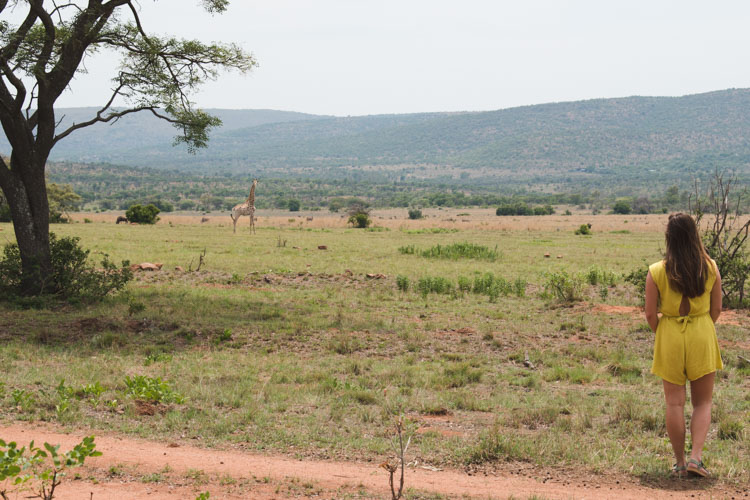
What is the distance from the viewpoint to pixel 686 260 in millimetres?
5453

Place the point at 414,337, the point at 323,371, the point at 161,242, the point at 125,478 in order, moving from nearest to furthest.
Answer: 1. the point at 125,478
2. the point at 323,371
3. the point at 414,337
4. the point at 161,242

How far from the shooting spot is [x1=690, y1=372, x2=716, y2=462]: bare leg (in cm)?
550

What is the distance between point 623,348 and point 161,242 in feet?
75.4

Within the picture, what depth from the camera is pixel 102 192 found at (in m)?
123

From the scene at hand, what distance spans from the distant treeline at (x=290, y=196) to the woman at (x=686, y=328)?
7130cm

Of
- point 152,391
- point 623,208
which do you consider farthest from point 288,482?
point 623,208

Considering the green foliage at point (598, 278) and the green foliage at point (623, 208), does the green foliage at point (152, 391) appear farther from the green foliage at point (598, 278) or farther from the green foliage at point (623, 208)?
the green foliage at point (623, 208)

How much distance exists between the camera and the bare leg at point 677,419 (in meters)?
5.55

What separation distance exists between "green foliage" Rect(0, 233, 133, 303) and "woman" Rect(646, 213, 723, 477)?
1169 cm

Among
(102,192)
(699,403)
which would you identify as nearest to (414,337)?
(699,403)

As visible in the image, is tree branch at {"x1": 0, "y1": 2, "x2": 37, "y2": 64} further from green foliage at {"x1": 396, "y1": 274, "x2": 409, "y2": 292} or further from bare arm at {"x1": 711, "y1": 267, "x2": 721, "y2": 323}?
bare arm at {"x1": 711, "y1": 267, "x2": 721, "y2": 323}

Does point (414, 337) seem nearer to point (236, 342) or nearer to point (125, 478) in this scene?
point (236, 342)

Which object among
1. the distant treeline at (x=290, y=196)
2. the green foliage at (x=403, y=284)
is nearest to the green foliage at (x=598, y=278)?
the green foliage at (x=403, y=284)

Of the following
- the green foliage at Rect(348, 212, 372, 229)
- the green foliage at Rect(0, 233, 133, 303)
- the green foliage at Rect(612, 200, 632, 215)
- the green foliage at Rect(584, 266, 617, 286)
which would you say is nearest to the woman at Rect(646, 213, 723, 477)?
the green foliage at Rect(0, 233, 133, 303)
